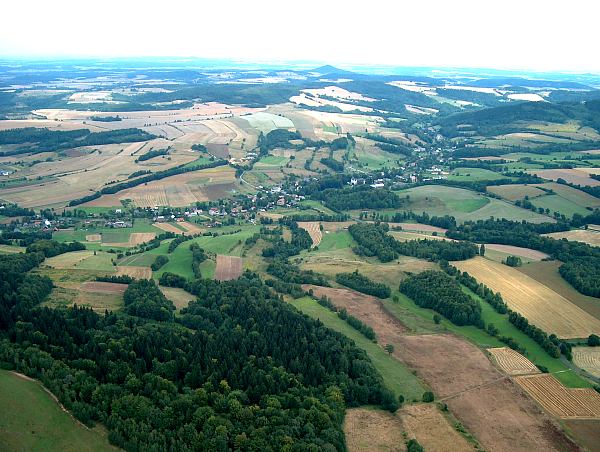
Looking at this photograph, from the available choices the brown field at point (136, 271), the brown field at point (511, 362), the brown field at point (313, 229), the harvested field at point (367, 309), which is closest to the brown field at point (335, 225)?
the brown field at point (313, 229)

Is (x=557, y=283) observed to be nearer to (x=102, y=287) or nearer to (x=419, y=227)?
(x=419, y=227)

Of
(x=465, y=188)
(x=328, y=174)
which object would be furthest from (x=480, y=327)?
(x=328, y=174)

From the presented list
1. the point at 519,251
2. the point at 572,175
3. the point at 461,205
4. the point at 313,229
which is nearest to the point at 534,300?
the point at 519,251

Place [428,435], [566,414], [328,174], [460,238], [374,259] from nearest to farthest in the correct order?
[428,435]
[566,414]
[374,259]
[460,238]
[328,174]

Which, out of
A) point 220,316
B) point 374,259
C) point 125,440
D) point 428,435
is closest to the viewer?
point 125,440

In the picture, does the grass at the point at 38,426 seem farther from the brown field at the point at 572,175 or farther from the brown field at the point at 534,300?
the brown field at the point at 572,175

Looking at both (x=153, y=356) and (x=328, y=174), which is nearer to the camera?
(x=153, y=356)

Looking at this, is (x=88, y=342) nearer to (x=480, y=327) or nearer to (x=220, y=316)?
(x=220, y=316)

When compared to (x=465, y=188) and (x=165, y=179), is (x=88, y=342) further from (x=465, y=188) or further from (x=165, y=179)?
(x=465, y=188)
